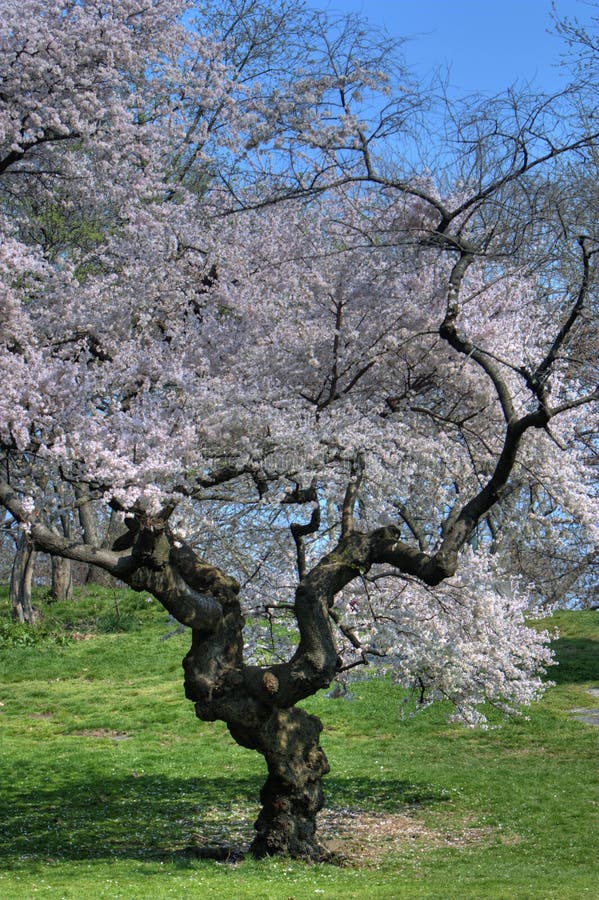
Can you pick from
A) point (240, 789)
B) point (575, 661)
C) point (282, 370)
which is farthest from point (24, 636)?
point (282, 370)

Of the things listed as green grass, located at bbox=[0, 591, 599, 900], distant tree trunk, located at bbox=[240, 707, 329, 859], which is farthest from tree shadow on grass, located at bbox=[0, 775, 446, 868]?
distant tree trunk, located at bbox=[240, 707, 329, 859]

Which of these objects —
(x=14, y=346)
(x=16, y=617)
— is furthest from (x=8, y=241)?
(x=16, y=617)

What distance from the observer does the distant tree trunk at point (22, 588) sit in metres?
22.0

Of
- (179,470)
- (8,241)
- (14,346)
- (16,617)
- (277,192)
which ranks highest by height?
(277,192)

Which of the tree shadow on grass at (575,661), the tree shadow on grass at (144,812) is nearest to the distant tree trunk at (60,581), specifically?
the tree shadow on grass at (575,661)

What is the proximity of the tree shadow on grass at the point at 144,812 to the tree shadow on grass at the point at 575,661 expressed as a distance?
7.94 metres

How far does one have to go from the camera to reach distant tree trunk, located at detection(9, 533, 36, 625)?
2202 cm

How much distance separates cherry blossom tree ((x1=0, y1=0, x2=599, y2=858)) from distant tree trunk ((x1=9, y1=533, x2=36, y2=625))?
11.9 meters

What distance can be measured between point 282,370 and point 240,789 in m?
5.96

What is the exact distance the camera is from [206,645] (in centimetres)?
854

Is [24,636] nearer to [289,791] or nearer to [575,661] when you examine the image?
[575,661]

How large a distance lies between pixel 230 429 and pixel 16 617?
16068 mm

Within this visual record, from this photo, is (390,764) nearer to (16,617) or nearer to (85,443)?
(85,443)

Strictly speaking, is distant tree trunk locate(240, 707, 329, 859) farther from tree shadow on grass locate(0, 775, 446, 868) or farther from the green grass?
tree shadow on grass locate(0, 775, 446, 868)
